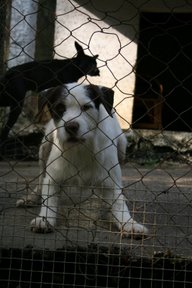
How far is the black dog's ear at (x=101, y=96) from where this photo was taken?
11.8 feet

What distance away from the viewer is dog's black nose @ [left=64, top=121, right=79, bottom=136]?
11.2ft

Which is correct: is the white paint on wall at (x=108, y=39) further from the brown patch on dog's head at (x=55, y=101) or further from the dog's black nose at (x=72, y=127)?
the dog's black nose at (x=72, y=127)

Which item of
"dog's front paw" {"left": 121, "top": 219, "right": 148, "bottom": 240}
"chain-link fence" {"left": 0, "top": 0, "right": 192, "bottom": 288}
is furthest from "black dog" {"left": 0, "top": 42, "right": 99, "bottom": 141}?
"dog's front paw" {"left": 121, "top": 219, "right": 148, "bottom": 240}

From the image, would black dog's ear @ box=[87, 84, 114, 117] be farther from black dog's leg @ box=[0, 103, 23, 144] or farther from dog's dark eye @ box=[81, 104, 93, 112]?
black dog's leg @ box=[0, 103, 23, 144]

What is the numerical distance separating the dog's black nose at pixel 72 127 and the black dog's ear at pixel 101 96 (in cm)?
24

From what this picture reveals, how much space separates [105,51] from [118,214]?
197 inches

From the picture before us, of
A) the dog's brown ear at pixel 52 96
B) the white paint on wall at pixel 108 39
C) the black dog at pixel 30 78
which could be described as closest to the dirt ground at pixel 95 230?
the dog's brown ear at pixel 52 96

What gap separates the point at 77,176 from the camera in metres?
3.75

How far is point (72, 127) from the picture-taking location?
345 cm

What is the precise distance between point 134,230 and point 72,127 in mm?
694

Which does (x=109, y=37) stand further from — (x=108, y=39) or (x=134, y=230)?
(x=134, y=230)

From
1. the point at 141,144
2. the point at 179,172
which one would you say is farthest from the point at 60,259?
the point at 141,144

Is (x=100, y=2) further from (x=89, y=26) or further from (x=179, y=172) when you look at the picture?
(x=179, y=172)

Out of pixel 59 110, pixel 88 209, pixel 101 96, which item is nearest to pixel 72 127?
pixel 59 110
